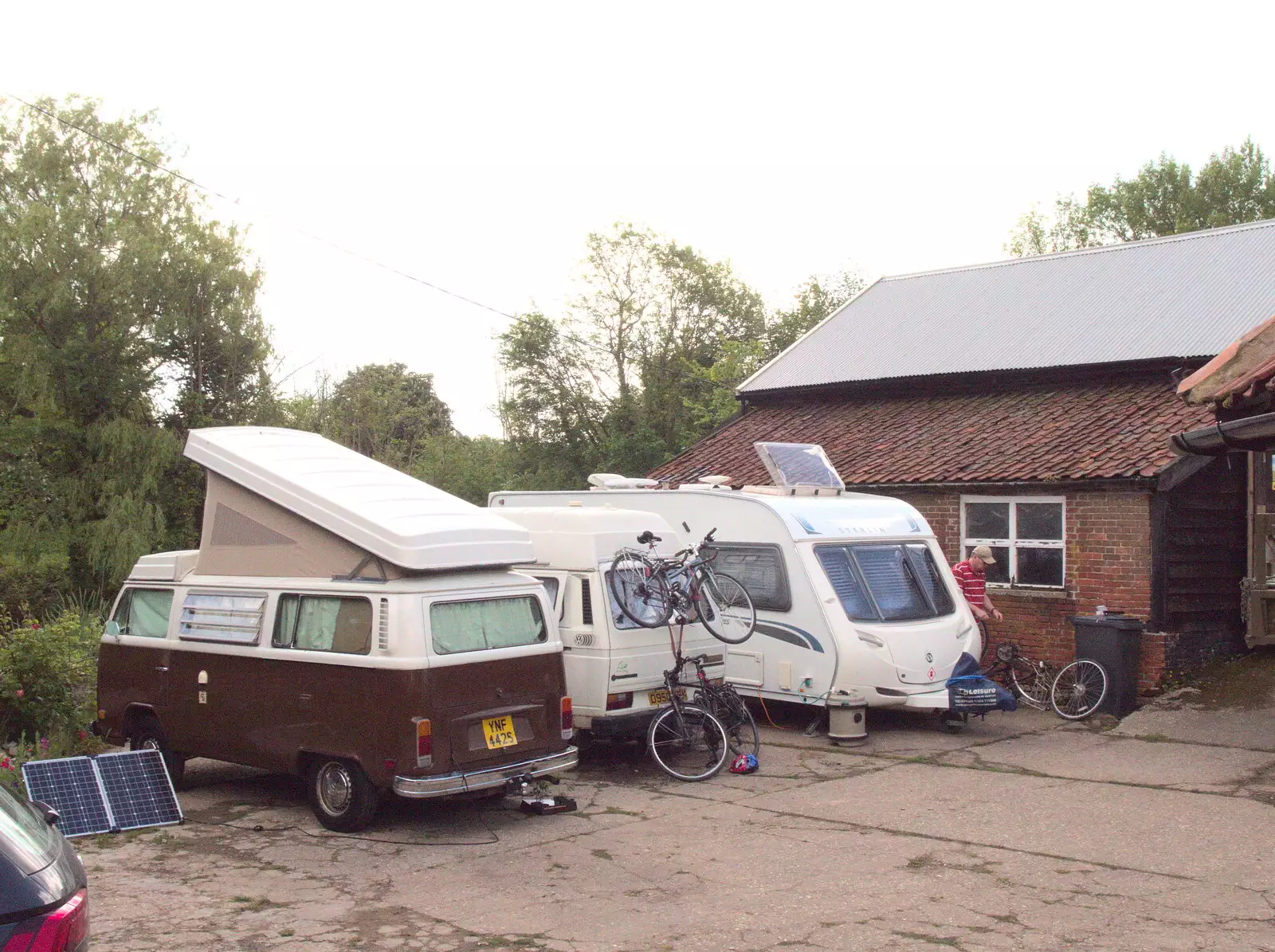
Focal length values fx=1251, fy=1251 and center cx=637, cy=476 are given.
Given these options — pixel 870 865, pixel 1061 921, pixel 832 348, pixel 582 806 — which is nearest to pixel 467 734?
pixel 582 806

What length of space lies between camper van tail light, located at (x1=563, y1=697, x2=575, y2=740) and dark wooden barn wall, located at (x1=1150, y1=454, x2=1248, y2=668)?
8.16 m

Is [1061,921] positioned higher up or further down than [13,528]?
further down

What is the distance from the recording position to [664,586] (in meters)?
11.1

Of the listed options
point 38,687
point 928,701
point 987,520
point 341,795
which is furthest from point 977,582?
point 38,687

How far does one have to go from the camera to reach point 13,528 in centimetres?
3114

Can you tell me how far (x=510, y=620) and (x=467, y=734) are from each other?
0.96 meters

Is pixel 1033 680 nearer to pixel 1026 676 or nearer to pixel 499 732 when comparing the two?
pixel 1026 676

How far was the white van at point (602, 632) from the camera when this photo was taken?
10.7 m

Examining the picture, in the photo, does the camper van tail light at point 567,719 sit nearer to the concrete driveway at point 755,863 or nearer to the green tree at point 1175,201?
the concrete driveway at point 755,863

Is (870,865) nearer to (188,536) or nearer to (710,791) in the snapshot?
(710,791)

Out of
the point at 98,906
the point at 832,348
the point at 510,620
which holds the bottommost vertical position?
the point at 98,906

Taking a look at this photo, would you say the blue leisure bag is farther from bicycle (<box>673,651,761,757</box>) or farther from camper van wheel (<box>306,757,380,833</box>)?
camper van wheel (<box>306,757,380,833</box>)

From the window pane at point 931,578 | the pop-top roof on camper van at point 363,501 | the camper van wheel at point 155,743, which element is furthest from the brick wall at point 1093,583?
the camper van wheel at point 155,743

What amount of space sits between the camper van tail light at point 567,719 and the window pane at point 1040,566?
8.31 metres
